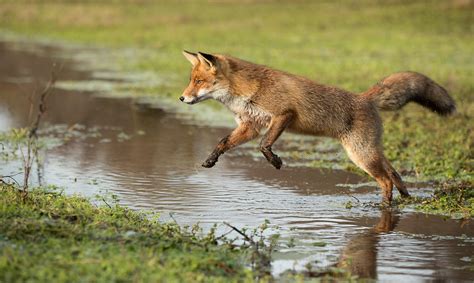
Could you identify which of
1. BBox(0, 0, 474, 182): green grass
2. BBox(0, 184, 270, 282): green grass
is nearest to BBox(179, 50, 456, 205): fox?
BBox(0, 0, 474, 182): green grass

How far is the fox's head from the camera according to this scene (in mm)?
10562

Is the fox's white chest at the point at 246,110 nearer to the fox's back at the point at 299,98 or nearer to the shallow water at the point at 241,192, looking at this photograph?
the fox's back at the point at 299,98

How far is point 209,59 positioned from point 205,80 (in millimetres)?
271

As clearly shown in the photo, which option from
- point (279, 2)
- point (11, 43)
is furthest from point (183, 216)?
point (279, 2)

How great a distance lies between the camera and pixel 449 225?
9867 mm

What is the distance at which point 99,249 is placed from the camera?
7.41 m

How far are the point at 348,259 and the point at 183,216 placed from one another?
229cm

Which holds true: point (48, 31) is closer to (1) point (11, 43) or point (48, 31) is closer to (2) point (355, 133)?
(1) point (11, 43)

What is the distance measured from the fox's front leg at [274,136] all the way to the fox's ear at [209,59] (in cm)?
97

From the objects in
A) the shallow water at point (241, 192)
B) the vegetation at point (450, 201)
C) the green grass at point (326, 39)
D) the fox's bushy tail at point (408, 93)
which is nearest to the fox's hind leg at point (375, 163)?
the vegetation at point (450, 201)

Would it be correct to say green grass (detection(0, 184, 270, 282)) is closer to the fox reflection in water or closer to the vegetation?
the fox reflection in water

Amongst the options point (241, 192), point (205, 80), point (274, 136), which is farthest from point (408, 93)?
point (205, 80)

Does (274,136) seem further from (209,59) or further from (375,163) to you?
(375,163)

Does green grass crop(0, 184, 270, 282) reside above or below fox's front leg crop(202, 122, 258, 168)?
below
